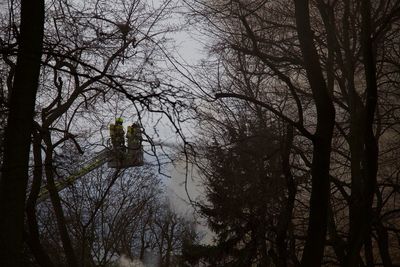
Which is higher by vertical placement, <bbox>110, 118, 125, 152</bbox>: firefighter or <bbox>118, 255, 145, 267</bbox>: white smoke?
<bbox>110, 118, 125, 152</bbox>: firefighter

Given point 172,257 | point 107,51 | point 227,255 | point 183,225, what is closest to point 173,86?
point 107,51

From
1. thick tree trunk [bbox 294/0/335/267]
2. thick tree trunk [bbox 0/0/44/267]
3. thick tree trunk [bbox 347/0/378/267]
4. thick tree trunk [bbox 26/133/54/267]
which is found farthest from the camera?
thick tree trunk [bbox 26/133/54/267]

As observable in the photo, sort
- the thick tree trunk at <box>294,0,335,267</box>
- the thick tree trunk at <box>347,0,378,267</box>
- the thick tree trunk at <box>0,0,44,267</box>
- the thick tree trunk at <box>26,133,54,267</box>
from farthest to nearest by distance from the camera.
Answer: the thick tree trunk at <box>26,133,54,267</box>
the thick tree trunk at <box>347,0,378,267</box>
the thick tree trunk at <box>294,0,335,267</box>
the thick tree trunk at <box>0,0,44,267</box>

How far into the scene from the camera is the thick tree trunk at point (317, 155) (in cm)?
570

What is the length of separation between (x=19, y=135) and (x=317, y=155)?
323 centimetres

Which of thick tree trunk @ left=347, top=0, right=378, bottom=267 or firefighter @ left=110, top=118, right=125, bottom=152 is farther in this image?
firefighter @ left=110, top=118, right=125, bottom=152

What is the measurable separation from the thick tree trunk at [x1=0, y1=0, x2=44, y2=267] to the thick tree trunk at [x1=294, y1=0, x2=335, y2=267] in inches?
117

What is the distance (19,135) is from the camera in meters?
4.38

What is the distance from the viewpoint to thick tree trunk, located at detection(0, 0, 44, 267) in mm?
4207

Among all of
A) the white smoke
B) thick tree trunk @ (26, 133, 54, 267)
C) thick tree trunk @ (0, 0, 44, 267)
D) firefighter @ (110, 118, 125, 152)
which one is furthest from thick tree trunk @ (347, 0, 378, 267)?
the white smoke

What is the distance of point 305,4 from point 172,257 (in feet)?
79.8

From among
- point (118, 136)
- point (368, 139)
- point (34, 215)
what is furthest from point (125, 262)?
point (368, 139)

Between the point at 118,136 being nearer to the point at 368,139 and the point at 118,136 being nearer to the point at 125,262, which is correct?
the point at 368,139

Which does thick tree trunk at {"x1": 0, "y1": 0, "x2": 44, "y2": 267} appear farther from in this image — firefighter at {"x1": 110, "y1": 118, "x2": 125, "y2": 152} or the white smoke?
the white smoke
